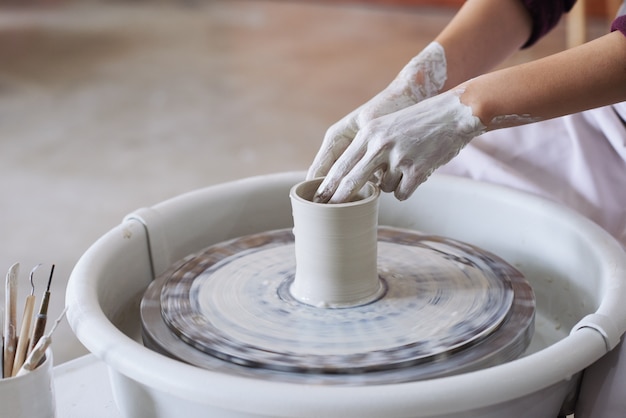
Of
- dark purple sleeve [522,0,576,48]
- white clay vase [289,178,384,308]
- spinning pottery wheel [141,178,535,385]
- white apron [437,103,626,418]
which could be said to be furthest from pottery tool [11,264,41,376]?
dark purple sleeve [522,0,576,48]

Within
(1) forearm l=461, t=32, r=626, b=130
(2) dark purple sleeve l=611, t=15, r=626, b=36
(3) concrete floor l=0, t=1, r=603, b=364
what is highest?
(2) dark purple sleeve l=611, t=15, r=626, b=36

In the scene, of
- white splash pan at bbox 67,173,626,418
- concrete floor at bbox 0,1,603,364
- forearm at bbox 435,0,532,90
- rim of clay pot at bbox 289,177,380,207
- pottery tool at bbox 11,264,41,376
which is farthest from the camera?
concrete floor at bbox 0,1,603,364

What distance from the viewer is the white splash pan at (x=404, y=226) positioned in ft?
2.60

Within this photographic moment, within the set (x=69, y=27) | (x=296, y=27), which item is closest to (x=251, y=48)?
(x=296, y=27)

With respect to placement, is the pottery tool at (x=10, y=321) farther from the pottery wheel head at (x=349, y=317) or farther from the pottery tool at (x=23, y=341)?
the pottery wheel head at (x=349, y=317)

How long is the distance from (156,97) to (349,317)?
314 centimetres

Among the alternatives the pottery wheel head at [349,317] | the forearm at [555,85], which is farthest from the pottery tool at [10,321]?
the forearm at [555,85]

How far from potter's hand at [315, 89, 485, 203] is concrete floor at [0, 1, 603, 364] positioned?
1.20 m

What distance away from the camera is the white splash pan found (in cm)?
79

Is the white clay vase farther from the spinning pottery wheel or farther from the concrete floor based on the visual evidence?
the concrete floor

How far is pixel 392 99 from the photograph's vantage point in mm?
1271

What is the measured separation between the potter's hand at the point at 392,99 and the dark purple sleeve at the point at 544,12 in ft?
0.77

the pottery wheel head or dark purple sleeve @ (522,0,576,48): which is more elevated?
dark purple sleeve @ (522,0,576,48)

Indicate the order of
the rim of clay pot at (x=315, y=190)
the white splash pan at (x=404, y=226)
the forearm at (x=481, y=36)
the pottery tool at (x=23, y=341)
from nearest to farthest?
the white splash pan at (x=404, y=226) < the pottery tool at (x=23, y=341) < the rim of clay pot at (x=315, y=190) < the forearm at (x=481, y=36)
